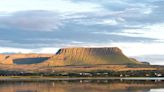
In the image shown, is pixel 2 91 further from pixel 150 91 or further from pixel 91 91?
pixel 150 91

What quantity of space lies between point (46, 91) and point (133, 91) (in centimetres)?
1329

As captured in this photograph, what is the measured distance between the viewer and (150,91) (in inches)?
2830

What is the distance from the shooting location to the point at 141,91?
71625 mm

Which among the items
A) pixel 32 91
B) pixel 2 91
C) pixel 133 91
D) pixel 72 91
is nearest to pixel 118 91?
pixel 133 91

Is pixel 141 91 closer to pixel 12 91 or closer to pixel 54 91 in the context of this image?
pixel 54 91

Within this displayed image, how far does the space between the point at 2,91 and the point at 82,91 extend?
12418 mm

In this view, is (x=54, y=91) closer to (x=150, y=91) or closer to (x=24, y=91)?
(x=24, y=91)

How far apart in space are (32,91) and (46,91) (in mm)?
2437

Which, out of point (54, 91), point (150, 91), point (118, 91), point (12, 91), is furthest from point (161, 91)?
point (12, 91)

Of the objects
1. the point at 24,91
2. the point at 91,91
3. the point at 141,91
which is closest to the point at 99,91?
the point at 91,91

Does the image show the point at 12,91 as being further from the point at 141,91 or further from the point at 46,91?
the point at 141,91

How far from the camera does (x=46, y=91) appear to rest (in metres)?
73.2

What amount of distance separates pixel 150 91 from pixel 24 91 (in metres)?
19.0

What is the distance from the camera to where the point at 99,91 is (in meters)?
72.3
